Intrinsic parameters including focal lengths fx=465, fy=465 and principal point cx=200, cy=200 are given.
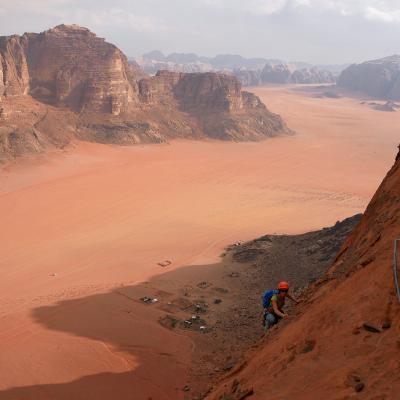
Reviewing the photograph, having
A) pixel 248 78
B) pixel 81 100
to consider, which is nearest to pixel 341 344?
pixel 81 100

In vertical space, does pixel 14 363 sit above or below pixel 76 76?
below

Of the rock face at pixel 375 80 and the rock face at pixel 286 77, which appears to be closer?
the rock face at pixel 375 80

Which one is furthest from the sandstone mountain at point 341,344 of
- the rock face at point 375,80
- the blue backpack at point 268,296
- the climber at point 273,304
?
the rock face at point 375,80

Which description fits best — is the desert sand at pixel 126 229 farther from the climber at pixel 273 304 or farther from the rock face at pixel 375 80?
the rock face at pixel 375 80

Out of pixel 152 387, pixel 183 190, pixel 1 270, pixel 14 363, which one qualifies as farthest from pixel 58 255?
pixel 183 190

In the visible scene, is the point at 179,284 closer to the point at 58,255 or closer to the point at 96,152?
the point at 58,255

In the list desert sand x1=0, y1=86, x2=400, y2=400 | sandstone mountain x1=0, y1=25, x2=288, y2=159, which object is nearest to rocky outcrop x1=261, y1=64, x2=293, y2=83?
desert sand x1=0, y1=86, x2=400, y2=400
